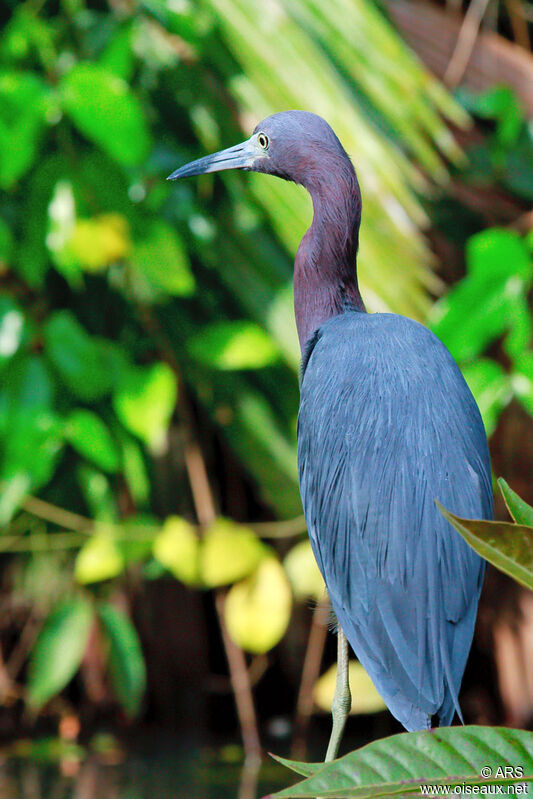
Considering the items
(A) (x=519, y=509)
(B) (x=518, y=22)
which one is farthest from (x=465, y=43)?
(A) (x=519, y=509)

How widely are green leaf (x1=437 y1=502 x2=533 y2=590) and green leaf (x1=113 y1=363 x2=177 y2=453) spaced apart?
1.18 meters

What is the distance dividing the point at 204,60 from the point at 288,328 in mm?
489

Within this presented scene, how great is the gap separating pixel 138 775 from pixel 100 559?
0.36 m

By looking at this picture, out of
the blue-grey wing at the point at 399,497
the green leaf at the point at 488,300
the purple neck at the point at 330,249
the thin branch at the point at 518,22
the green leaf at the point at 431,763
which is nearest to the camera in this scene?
the green leaf at the point at 431,763

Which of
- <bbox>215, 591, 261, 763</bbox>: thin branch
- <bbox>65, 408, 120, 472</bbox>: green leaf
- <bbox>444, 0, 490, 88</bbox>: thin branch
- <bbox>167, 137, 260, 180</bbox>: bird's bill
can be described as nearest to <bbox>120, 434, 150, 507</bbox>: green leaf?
<bbox>65, 408, 120, 472</bbox>: green leaf

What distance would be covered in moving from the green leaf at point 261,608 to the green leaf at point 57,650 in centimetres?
28

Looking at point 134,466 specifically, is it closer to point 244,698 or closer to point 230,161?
point 244,698

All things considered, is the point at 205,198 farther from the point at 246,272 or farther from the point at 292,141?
the point at 292,141

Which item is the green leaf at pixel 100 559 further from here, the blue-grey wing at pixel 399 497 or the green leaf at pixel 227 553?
the blue-grey wing at pixel 399 497

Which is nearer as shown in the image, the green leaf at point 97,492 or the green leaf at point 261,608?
the green leaf at point 261,608

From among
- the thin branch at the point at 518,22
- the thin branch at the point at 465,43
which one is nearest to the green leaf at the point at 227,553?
the thin branch at the point at 465,43

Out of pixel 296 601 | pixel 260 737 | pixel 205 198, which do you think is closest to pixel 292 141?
pixel 205 198

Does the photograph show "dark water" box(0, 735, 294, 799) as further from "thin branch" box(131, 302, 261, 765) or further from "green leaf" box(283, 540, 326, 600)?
"green leaf" box(283, 540, 326, 600)

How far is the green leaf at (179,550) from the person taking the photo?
1589 millimetres
